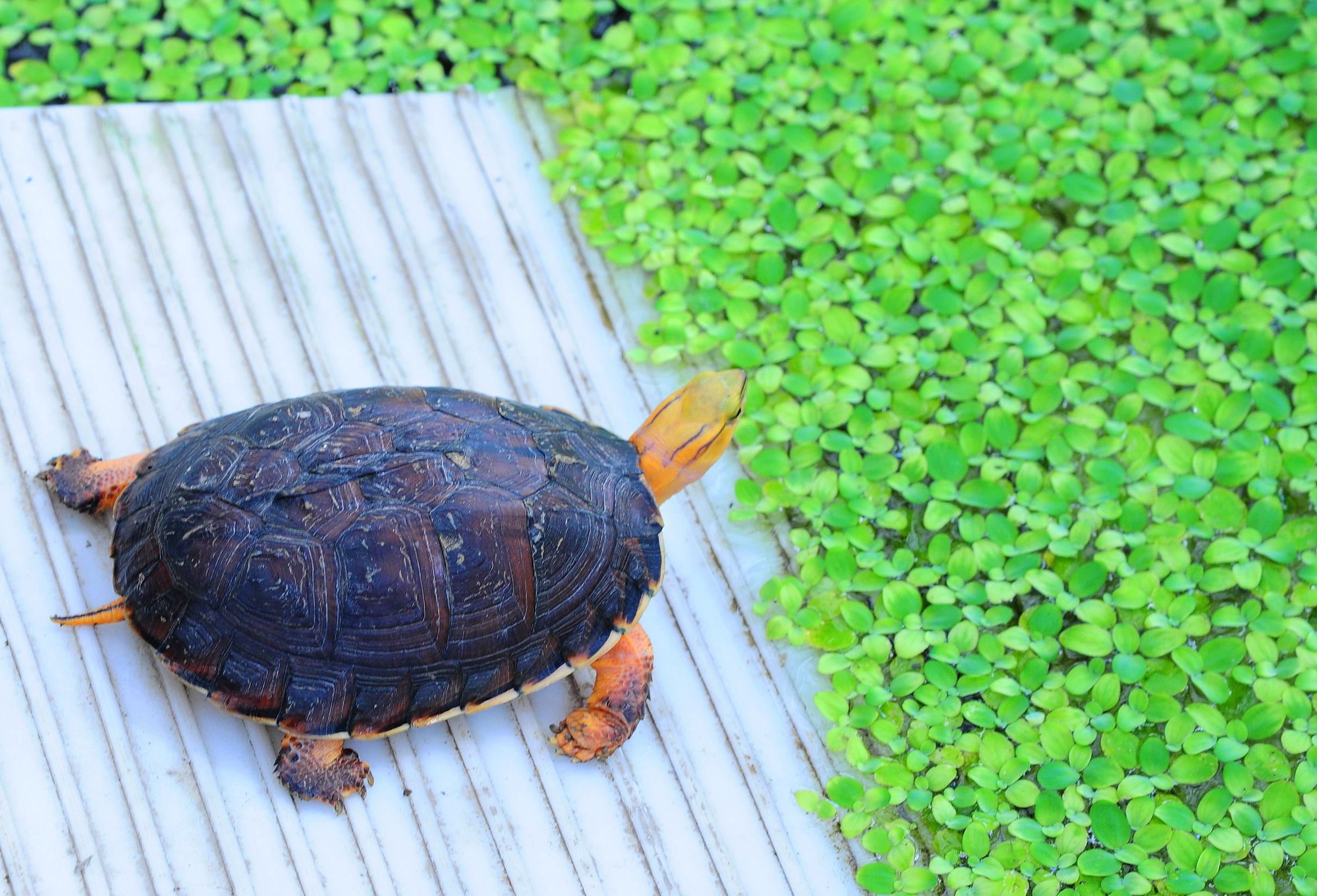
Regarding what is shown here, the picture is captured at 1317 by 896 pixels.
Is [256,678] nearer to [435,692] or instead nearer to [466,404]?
[435,692]

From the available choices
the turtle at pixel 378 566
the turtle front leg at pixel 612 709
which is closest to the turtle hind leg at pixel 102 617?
the turtle at pixel 378 566

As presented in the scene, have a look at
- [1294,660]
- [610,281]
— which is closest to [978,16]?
[610,281]

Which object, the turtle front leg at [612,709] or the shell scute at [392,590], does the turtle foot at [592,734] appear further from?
the shell scute at [392,590]

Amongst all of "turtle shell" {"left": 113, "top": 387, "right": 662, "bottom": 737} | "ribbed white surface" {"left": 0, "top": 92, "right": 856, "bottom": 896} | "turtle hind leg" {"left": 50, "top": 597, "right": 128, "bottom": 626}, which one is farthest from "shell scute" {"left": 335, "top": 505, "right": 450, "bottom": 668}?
"turtle hind leg" {"left": 50, "top": 597, "right": 128, "bottom": 626}

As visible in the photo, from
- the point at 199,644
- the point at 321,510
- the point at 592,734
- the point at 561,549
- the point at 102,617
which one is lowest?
the point at 592,734

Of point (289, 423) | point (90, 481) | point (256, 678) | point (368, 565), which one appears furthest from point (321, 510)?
point (90, 481)

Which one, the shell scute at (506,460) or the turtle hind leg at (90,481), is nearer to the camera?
the shell scute at (506,460)

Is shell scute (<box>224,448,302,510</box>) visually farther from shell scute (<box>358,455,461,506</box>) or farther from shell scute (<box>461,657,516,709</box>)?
shell scute (<box>461,657,516,709</box>)
